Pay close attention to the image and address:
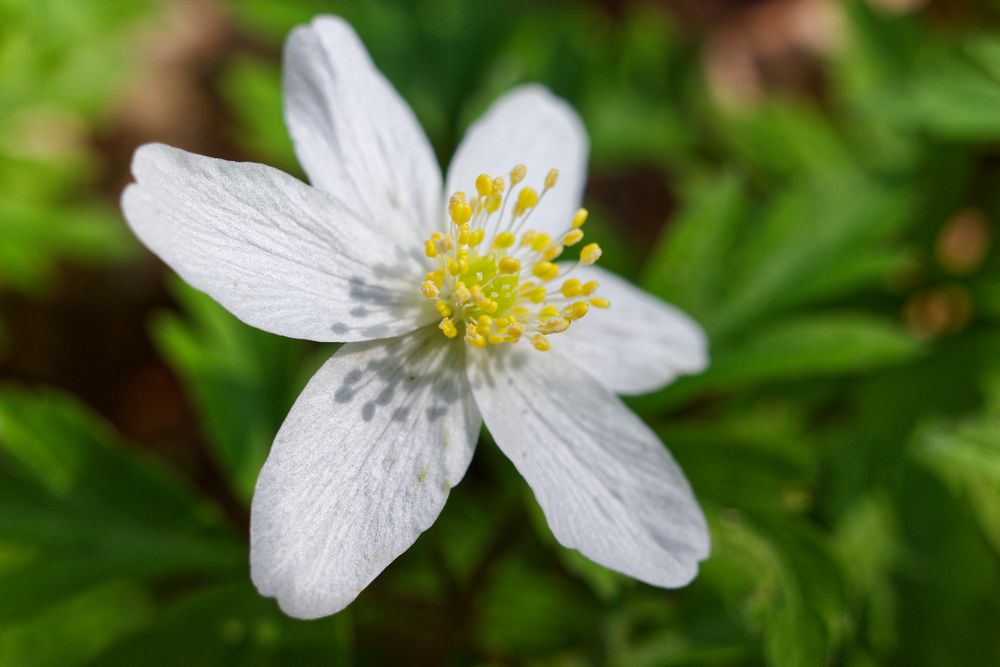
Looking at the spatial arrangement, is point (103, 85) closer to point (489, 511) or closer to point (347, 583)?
point (489, 511)

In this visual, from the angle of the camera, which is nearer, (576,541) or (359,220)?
(576,541)

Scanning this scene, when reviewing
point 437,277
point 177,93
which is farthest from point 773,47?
point 437,277

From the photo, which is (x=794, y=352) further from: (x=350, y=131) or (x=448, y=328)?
(x=350, y=131)

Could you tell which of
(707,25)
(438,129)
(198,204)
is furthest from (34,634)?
(707,25)

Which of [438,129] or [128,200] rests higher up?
[128,200]

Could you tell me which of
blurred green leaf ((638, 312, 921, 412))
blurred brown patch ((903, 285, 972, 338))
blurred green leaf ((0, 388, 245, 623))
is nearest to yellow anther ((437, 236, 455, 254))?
blurred green leaf ((638, 312, 921, 412))

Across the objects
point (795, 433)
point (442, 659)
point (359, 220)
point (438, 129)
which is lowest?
point (442, 659)

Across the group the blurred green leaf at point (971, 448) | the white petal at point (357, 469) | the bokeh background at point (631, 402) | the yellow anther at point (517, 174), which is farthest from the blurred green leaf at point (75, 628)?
the blurred green leaf at point (971, 448)
